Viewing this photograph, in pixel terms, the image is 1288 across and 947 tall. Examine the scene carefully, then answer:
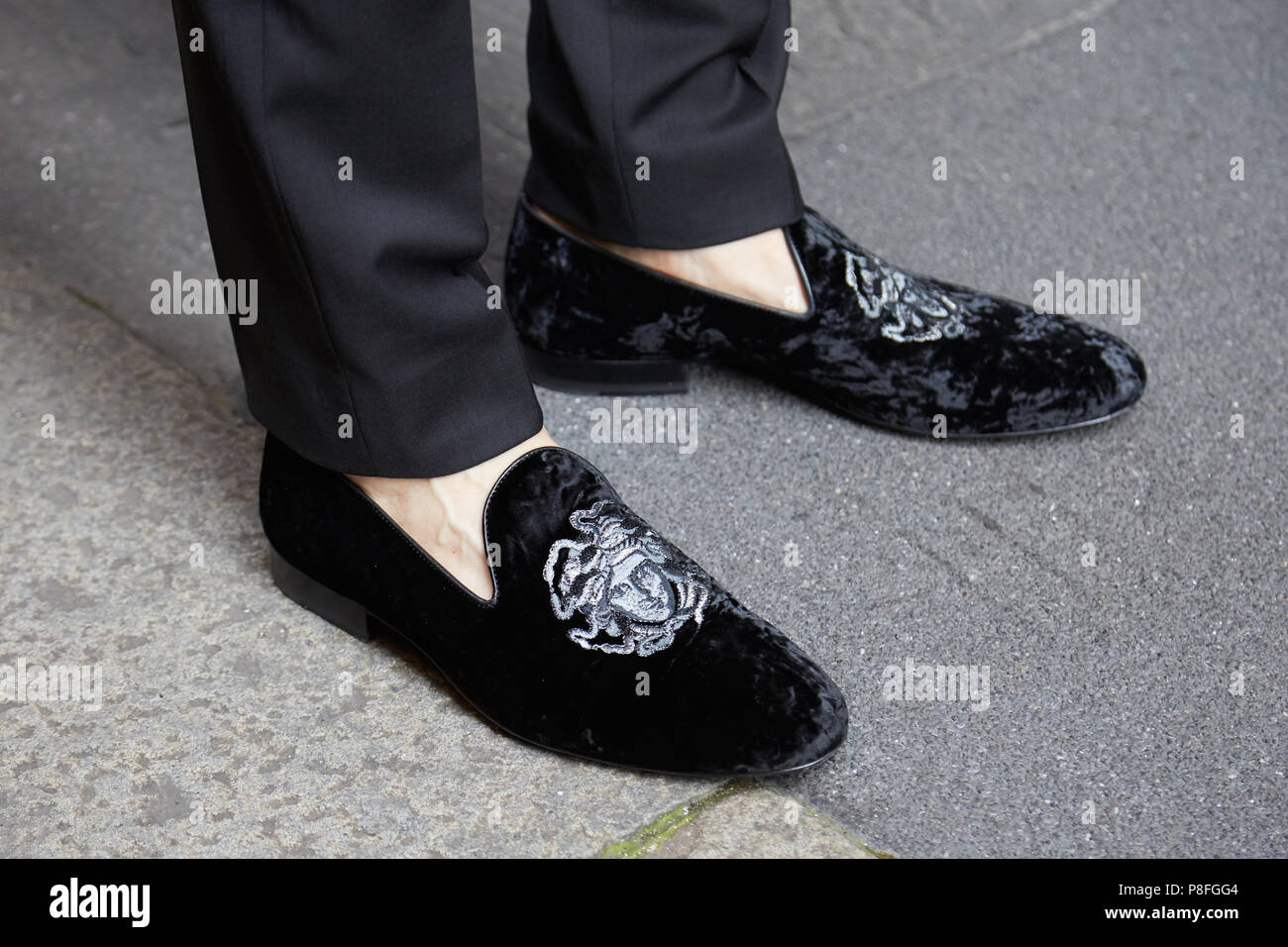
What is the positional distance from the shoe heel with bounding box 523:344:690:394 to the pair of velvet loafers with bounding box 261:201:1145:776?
30mm

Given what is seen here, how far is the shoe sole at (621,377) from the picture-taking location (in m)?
1.27

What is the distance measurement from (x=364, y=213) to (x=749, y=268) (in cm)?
47

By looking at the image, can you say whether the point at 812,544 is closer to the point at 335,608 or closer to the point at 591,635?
the point at 591,635

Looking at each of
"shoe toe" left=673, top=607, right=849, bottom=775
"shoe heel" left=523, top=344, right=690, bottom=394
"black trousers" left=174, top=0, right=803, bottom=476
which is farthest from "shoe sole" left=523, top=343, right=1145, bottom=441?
"shoe toe" left=673, top=607, right=849, bottom=775

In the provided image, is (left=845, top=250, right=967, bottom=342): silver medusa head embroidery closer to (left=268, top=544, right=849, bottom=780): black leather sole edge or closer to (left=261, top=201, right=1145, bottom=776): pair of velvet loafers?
(left=261, top=201, right=1145, bottom=776): pair of velvet loafers

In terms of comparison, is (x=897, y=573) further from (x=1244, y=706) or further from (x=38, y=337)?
(x=38, y=337)

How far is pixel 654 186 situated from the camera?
1159 mm

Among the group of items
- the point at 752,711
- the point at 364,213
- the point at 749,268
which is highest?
the point at 364,213

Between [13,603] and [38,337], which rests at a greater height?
[38,337]

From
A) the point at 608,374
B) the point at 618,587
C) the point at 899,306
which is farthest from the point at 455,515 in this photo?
the point at 899,306

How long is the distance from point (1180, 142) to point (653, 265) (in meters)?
0.89

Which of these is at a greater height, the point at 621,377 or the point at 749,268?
the point at 749,268

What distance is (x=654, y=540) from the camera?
0.94 m
